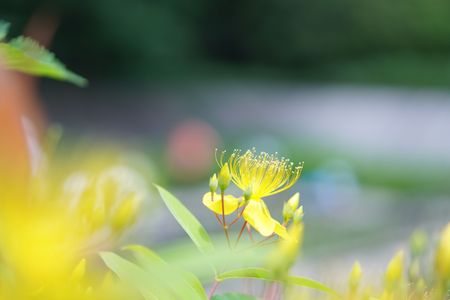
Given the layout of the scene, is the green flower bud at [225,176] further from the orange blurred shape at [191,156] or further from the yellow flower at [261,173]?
the orange blurred shape at [191,156]

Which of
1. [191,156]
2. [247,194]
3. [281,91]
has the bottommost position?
[247,194]

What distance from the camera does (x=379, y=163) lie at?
9930 mm

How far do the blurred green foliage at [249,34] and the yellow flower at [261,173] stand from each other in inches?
416

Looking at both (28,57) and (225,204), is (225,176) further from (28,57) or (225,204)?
(28,57)

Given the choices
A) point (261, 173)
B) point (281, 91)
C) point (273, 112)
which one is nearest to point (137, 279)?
point (261, 173)

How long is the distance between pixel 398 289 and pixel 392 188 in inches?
309

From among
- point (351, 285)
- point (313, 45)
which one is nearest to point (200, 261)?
point (351, 285)

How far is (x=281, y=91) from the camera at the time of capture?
13500 millimetres

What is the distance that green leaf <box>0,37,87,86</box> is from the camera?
0.73 meters

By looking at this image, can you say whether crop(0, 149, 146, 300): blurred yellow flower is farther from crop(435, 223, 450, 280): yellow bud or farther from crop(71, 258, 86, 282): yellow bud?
crop(435, 223, 450, 280): yellow bud

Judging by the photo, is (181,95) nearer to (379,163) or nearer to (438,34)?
(379,163)

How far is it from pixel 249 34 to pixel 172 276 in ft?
45.8

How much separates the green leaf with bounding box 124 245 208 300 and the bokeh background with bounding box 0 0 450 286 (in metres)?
5.40

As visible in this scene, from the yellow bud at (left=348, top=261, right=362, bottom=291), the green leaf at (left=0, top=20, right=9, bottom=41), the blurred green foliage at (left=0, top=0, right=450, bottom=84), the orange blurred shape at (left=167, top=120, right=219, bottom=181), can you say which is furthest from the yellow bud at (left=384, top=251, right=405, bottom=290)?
the blurred green foliage at (left=0, top=0, right=450, bottom=84)
